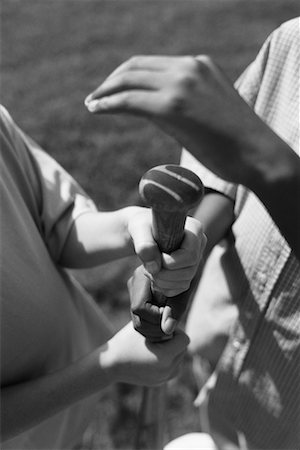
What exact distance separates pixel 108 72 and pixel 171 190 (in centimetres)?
245

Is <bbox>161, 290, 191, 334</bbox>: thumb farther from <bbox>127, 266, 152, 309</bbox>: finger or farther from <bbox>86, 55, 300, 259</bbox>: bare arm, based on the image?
<bbox>86, 55, 300, 259</bbox>: bare arm

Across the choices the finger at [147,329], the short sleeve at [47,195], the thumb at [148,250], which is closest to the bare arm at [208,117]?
the thumb at [148,250]

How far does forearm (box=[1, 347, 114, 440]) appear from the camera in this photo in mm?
900

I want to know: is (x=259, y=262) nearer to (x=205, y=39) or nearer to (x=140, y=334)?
(x=140, y=334)

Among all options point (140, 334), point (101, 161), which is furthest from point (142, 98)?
point (101, 161)

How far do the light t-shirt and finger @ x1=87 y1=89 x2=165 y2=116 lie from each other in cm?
29

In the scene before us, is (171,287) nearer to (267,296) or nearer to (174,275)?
(174,275)

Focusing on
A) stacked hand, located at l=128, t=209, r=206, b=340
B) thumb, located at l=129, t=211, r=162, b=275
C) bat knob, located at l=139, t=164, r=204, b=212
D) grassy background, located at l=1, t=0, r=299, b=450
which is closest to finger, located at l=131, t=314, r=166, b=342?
stacked hand, located at l=128, t=209, r=206, b=340

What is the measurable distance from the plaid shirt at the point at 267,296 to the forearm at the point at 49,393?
24cm

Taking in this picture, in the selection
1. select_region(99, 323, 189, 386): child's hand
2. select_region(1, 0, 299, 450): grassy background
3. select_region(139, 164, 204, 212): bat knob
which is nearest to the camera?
select_region(139, 164, 204, 212): bat knob

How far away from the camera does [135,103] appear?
688 millimetres

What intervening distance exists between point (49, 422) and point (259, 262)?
0.45m

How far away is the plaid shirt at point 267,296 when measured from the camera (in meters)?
0.92

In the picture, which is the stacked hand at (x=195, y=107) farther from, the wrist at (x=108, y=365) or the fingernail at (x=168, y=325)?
the wrist at (x=108, y=365)
